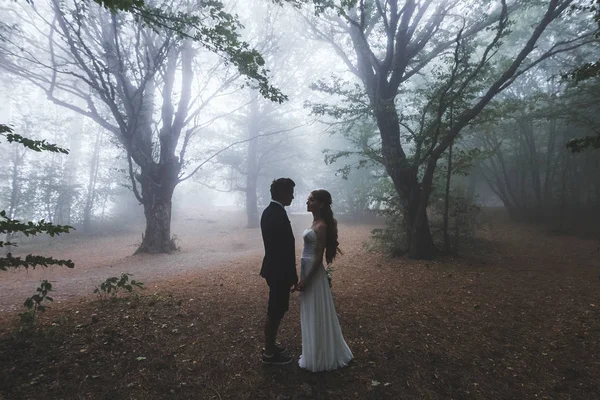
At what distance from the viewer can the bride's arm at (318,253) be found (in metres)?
3.02

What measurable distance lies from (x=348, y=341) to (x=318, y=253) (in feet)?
5.51

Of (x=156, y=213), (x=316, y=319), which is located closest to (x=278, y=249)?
(x=316, y=319)

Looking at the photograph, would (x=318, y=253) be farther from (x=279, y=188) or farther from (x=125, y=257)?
(x=125, y=257)

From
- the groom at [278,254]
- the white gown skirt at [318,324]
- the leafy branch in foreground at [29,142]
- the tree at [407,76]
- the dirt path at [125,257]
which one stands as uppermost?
the tree at [407,76]

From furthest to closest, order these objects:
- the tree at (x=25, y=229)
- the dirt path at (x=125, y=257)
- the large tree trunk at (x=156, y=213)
→ the large tree trunk at (x=156, y=213) → the dirt path at (x=125, y=257) → the tree at (x=25, y=229)

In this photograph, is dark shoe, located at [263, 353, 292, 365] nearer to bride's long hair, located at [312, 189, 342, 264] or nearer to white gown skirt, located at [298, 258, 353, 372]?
white gown skirt, located at [298, 258, 353, 372]

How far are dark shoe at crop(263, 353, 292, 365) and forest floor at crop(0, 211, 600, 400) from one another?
0.25ft

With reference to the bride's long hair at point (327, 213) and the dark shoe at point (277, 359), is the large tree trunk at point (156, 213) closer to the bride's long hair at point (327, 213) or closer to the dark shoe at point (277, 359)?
the dark shoe at point (277, 359)

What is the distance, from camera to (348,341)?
3842 millimetres

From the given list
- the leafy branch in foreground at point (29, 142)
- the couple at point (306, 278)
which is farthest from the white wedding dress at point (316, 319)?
the leafy branch in foreground at point (29, 142)

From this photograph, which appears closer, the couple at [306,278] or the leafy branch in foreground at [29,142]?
the couple at [306,278]

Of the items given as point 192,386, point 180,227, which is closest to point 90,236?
point 180,227

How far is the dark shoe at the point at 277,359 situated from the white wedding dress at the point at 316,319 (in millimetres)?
193

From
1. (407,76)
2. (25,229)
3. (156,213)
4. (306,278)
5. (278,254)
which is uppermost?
(407,76)
